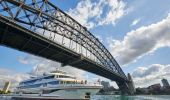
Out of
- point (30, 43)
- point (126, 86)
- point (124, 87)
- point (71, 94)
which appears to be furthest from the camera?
point (124, 87)

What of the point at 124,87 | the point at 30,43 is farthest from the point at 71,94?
the point at 124,87

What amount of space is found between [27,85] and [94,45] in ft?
65.4

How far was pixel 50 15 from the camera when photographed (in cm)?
2675

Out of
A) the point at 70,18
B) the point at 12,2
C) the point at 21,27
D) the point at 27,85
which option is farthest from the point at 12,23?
the point at 27,85

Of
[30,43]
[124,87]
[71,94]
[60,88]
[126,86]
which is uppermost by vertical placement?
[30,43]

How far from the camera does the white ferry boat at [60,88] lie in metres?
27.9

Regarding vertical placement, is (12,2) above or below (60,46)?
above

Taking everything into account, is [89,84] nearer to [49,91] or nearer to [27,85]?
[49,91]

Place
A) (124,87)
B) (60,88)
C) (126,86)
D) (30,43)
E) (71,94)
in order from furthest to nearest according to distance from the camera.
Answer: (124,87) < (126,86) < (60,88) < (71,94) < (30,43)

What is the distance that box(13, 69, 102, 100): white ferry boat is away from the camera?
27.9 m

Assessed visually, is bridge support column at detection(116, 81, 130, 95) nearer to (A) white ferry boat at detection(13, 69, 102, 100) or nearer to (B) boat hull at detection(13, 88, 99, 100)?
(A) white ferry boat at detection(13, 69, 102, 100)

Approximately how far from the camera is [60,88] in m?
28.3

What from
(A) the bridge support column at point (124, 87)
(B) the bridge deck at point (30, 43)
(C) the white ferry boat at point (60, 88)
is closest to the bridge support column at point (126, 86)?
(A) the bridge support column at point (124, 87)

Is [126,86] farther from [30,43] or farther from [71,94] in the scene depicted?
[30,43]
